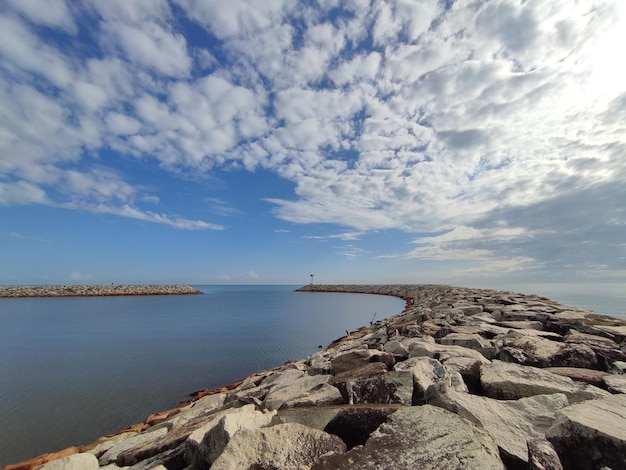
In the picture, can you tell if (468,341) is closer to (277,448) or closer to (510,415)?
(510,415)

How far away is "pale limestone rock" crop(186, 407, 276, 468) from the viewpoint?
244 cm

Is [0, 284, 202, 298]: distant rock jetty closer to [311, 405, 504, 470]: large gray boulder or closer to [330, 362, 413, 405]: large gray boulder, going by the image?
[330, 362, 413, 405]: large gray boulder

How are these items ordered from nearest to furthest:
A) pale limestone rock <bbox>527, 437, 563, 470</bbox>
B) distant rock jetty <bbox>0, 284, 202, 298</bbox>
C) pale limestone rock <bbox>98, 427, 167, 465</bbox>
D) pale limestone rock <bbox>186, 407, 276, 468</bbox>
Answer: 1. pale limestone rock <bbox>527, 437, 563, 470</bbox>
2. pale limestone rock <bbox>186, 407, 276, 468</bbox>
3. pale limestone rock <bbox>98, 427, 167, 465</bbox>
4. distant rock jetty <bbox>0, 284, 202, 298</bbox>

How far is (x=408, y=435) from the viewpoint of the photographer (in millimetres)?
2164

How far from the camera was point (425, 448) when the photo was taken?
78.9 inches

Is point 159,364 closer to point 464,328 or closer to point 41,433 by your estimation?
point 41,433

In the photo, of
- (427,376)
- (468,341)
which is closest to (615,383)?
(427,376)

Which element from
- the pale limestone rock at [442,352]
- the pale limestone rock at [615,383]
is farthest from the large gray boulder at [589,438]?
the pale limestone rock at [442,352]

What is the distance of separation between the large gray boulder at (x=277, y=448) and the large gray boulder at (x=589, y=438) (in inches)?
57.6

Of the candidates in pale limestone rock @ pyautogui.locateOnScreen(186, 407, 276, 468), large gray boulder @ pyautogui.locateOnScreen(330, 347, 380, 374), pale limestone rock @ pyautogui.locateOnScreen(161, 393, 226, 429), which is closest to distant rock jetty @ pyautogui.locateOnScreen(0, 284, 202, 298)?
pale limestone rock @ pyautogui.locateOnScreen(161, 393, 226, 429)

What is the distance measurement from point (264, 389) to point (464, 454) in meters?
3.40

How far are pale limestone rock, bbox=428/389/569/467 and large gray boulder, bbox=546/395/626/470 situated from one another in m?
0.15

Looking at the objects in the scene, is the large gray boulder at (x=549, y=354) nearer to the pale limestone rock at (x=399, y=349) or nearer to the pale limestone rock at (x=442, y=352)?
the pale limestone rock at (x=442, y=352)

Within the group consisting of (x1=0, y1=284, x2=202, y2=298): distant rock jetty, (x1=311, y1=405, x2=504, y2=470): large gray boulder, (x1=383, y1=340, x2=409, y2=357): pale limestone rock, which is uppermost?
(x1=0, y1=284, x2=202, y2=298): distant rock jetty
